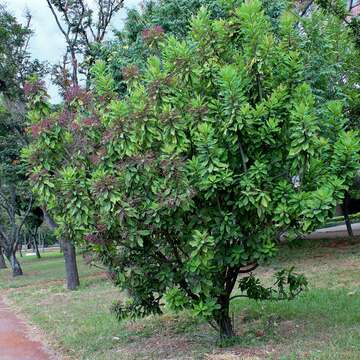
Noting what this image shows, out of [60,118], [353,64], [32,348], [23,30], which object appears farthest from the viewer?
[23,30]

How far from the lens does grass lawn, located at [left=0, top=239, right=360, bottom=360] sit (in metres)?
6.37

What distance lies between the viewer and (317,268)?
13.1 metres

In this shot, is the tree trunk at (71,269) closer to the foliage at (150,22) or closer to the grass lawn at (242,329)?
the grass lawn at (242,329)

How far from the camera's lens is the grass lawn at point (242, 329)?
20.9ft

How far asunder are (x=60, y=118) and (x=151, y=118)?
147 cm

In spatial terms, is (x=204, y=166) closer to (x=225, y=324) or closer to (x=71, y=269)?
(x=225, y=324)

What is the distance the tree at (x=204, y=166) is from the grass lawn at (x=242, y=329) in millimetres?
802

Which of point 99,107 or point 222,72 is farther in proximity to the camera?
point 99,107

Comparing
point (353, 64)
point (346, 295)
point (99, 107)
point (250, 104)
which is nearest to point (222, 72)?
point (250, 104)

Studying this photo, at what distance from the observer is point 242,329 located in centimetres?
754

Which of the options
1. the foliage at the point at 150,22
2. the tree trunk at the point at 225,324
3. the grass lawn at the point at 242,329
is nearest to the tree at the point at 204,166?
the tree trunk at the point at 225,324

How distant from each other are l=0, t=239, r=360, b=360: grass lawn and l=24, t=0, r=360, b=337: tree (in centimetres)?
80

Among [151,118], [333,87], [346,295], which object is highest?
[333,87]

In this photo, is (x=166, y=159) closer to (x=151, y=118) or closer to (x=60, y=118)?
(x=151, y=118)
